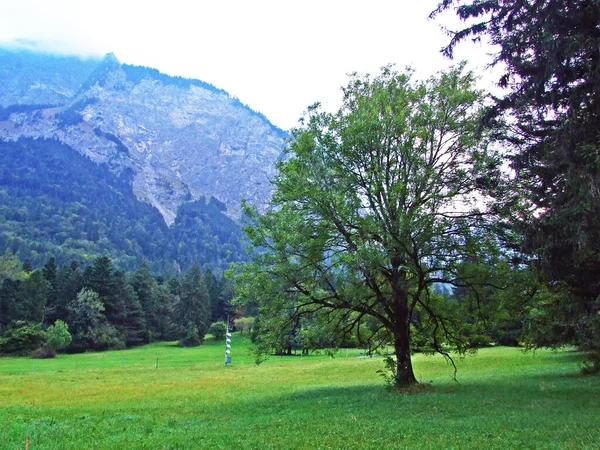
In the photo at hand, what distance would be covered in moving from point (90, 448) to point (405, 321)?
14.1 meters

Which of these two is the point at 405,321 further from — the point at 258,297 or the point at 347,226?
the point at 258,297

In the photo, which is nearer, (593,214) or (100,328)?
(593,214)

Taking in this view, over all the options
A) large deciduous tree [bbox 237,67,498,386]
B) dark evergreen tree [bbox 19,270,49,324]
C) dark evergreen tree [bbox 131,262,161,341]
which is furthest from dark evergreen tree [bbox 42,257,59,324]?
large deciduous tree [bbox 237,67,498,386]

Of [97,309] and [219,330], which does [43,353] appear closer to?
[97,309]

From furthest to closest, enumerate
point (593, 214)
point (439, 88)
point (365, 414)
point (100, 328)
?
point (100, 328)
point (439, 88)
point (365, 414)
point (593, 214)

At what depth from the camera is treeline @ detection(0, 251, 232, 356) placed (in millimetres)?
76875

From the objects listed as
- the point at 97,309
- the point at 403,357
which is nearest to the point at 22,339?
the point at 97,309

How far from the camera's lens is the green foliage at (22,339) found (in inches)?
2832

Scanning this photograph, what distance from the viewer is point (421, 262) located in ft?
66.3

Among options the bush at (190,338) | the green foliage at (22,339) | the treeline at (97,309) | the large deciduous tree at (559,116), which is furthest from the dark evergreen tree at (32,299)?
the large deciduous tree at (559,116)

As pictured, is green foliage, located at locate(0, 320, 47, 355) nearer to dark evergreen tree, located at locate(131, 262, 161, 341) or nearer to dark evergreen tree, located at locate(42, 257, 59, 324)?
dark evergreen tree, located at locate(42, 257, 59, 324)

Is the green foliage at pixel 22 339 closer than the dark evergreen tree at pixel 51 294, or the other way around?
the green foliage at pixel 22 339

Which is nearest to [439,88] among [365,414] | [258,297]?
[258,297]

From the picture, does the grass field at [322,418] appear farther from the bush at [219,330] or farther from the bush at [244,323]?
the bush at [219,330]
